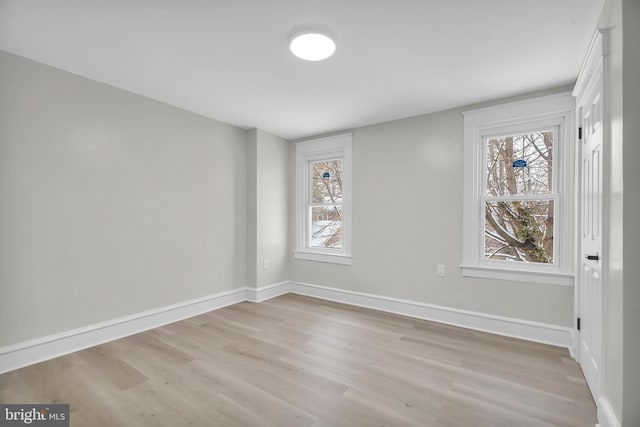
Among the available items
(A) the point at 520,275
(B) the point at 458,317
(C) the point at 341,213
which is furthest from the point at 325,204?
(A) the point at 520,275

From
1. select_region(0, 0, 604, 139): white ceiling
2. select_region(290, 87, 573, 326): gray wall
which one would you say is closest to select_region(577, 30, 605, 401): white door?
select_region(0, 0, 604, 139): white ceiling

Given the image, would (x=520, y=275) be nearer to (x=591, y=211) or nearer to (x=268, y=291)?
(x=591, y=211)

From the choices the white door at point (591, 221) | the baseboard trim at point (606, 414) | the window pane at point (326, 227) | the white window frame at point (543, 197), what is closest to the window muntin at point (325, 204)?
the window pane at point (326, 227)

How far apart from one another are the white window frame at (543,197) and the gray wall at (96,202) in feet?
9.97

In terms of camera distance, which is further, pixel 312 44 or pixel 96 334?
pixel 96 334

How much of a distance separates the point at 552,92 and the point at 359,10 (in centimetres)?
221

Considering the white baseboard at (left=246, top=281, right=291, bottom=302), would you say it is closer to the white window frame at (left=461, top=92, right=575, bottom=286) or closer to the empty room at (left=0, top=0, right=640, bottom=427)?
the empty room at (left=0, top=0, right=640, bottom=427)

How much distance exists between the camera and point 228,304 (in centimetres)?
405

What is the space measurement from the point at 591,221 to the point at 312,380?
232 cm

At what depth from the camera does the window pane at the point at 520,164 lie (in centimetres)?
298

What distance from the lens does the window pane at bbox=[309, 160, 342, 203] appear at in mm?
4465

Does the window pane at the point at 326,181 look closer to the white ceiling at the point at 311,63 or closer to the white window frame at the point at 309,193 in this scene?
the white window frame at the point at 309,193

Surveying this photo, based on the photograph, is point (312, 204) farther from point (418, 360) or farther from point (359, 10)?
point (359, 10)

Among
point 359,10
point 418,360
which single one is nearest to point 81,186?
point 359,10
